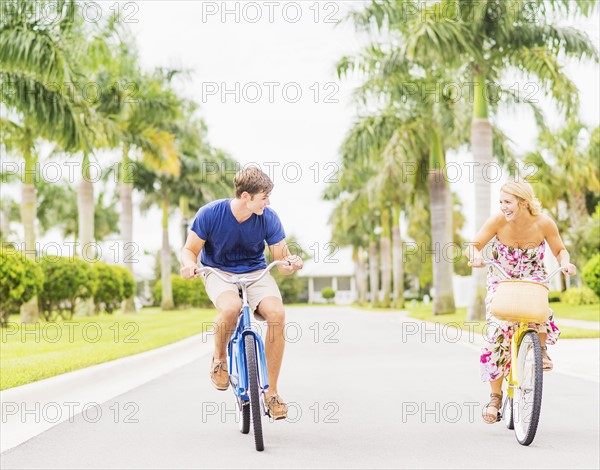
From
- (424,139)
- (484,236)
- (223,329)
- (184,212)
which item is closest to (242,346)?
(223,329)

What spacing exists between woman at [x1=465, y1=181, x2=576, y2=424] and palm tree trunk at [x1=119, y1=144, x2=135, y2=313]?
32.1m

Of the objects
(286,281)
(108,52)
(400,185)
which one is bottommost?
(286,281)

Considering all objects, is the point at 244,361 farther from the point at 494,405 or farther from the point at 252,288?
the point at 494,405

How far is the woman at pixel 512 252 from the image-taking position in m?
6.20

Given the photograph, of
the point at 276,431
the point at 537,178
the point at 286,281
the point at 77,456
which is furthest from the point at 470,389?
the point at 286,281

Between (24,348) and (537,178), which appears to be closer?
(24,348)

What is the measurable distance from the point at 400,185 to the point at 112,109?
11.7 metres

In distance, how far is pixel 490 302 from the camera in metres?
6.35

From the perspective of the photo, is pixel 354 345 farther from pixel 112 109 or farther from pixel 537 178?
pixel 537 178

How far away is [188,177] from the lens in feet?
155

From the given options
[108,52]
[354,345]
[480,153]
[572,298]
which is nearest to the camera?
[354,345]

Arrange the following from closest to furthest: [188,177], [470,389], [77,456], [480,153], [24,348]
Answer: [77,456]
[470,389]
[24,348]
[480,153]
[188,177]

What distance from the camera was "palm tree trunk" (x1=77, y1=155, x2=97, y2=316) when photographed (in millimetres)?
30750

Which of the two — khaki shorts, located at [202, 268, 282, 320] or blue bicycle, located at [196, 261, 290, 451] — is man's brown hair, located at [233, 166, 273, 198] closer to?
blue bicycle, located at [196, 261, 290, 451]
